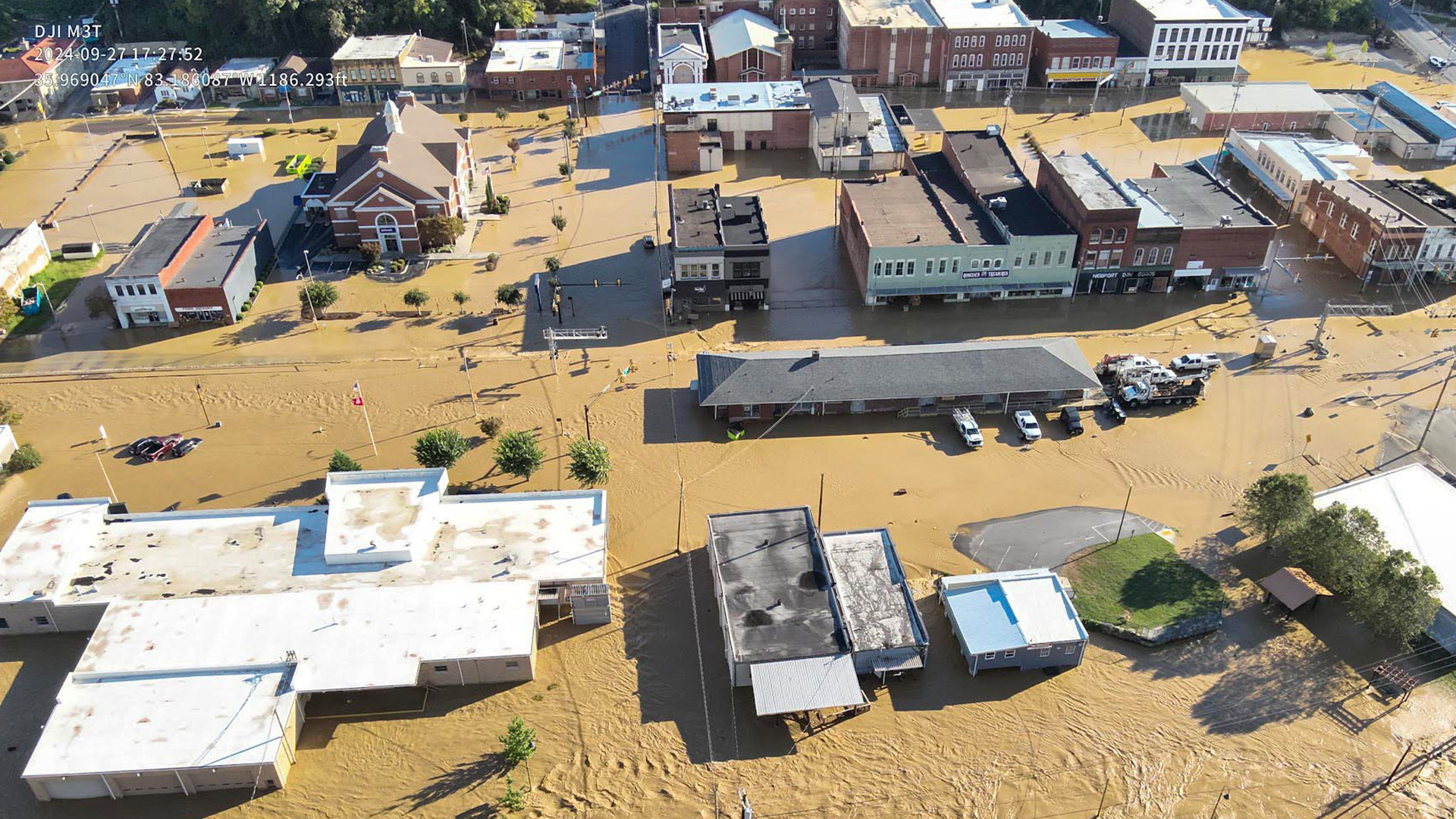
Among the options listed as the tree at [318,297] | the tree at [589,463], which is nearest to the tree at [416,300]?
the tree at [318,297]

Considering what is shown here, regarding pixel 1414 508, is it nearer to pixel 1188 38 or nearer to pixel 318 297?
pixel 318 297

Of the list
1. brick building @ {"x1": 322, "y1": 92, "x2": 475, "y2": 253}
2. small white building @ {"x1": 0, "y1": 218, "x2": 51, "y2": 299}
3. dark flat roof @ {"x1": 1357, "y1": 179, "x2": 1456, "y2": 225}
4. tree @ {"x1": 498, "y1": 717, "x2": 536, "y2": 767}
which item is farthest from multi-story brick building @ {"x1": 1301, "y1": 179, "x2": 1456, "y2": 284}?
small white building @ {"x1": 0, "y1": 218, "x2": 51, "y2": 299}

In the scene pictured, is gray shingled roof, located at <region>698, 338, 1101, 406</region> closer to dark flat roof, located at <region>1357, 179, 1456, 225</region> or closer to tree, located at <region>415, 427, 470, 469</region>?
tree, located at <region>415, 427, 470, 469</region>

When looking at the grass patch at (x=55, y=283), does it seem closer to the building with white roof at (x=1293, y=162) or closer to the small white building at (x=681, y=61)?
the small white building at (x=681, y=61)

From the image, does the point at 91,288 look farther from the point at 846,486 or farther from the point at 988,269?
the point at 988,269

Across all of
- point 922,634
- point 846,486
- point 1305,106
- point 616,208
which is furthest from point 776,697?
point 1305,106

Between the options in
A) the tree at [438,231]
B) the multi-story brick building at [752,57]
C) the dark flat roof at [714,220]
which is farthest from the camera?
the multi-story brick building at [752,57]
